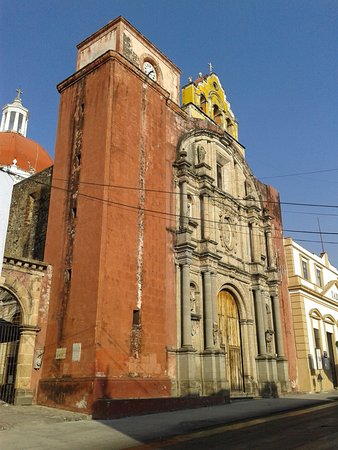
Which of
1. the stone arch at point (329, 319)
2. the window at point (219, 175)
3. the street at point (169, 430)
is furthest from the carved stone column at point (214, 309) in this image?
the stone arch at point (329, 319)

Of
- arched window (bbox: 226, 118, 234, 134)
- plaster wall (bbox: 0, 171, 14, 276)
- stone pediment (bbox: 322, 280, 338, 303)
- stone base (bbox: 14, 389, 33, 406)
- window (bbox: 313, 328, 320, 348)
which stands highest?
arched window (bbox: 226, 118, 234, 134)

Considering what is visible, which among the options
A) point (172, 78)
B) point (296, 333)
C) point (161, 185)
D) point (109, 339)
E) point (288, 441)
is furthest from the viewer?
point (296, 333)

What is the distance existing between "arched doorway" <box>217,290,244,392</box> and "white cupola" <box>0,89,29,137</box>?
116ft

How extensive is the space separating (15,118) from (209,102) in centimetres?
2928

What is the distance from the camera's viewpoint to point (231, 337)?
22.6 metres

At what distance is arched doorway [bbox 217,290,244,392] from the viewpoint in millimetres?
21859

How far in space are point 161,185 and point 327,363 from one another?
1871 centimetres

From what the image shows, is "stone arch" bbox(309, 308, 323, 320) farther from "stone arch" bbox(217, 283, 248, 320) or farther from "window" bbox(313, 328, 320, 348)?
"stone arch" bbox(217, 283, 248, 320)

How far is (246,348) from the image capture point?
2297 centimetres

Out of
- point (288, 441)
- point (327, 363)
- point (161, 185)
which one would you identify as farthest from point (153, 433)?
point (327, 363)

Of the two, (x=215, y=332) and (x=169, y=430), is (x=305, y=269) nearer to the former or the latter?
(x=215, y=332)

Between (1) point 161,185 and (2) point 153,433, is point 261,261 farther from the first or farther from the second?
(2) point 153,433

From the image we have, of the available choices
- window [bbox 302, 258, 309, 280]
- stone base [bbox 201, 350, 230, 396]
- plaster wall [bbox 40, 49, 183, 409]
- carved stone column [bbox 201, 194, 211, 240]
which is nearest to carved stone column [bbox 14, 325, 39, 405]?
plaster wall [bbox 40, 49, 183, 409]

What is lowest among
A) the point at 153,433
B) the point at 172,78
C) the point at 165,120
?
the point at 153,433
